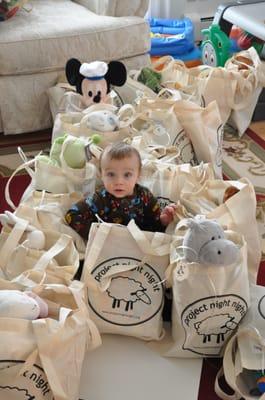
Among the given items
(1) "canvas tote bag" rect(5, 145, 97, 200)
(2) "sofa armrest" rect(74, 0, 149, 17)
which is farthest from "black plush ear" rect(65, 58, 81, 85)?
(1) "canvas tote bag" rect(5, 145, 97, 200)

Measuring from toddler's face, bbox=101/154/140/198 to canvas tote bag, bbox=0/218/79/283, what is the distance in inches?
6.9

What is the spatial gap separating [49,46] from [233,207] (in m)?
1.10

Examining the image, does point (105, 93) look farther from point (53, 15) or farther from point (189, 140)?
point (53, 15)

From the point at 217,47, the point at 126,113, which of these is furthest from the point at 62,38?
the point at 217,47

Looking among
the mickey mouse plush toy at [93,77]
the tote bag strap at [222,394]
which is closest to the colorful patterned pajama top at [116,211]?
the tote bag strap at [222,394]

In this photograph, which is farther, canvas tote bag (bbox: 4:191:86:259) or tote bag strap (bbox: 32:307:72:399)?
canvas tote bag (bbox: 4:191:86:259)

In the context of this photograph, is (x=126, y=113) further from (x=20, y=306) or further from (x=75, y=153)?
(x=20, y=306)

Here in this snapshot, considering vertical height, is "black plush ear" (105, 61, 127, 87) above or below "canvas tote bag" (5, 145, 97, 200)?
above

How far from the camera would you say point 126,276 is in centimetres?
135

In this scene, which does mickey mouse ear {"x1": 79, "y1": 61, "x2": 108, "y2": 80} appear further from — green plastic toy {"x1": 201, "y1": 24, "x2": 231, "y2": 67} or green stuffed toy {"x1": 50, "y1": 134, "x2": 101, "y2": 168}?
green plastic toy {"x1": 201, "y1": 24, "x2": 231, "y2": 67}

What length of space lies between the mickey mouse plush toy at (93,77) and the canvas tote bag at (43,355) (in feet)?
3.40

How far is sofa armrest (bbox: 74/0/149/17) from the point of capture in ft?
7.60

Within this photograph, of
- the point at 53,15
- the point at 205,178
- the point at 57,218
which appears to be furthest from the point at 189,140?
the point at 53,15

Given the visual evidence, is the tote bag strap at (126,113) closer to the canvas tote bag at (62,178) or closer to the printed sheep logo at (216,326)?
the canvas tote bag at (62,178)
